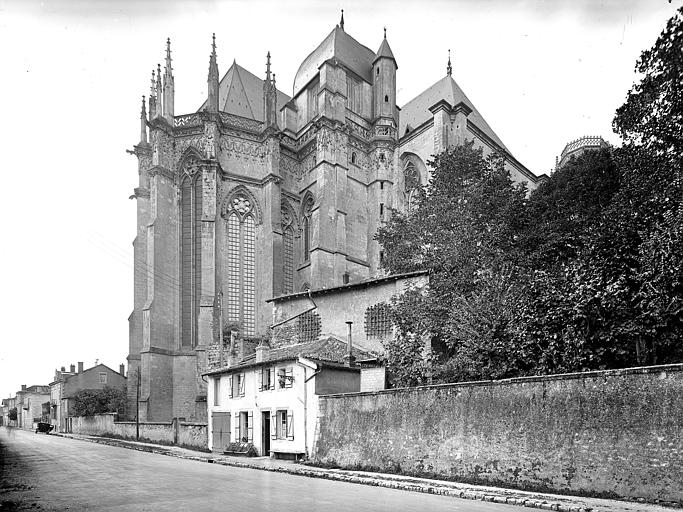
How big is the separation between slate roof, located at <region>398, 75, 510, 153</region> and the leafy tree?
33537mm

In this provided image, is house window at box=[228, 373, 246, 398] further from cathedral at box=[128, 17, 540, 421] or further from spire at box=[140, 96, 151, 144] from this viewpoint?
spire at box=[140, 96, 151, 144]

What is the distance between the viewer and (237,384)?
2800 centimetres

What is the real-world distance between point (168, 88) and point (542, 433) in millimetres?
38222

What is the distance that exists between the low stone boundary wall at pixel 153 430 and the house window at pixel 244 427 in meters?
3.43

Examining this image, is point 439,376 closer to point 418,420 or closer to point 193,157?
point 418,420

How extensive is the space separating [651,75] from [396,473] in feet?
47.7

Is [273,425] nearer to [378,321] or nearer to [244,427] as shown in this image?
[244,427]

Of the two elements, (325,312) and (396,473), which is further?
(325,312)

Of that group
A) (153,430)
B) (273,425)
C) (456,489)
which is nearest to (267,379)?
(273,425)

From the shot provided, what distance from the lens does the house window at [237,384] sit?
90.3 feet

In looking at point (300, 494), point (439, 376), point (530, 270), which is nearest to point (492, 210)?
point (530, 270)

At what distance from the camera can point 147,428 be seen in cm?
3641

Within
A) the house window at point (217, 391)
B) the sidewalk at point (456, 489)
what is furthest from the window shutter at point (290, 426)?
the house window at point (217, 391)

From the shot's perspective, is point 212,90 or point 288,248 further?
point 288,248
